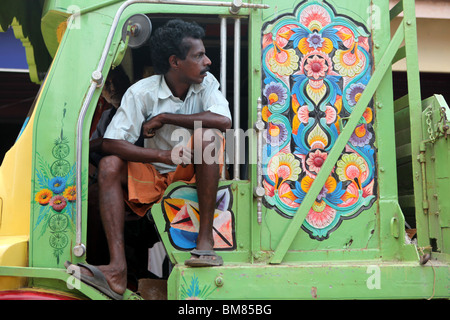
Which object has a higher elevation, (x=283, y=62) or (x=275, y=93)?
(x=283, y=62)

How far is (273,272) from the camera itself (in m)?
2.49

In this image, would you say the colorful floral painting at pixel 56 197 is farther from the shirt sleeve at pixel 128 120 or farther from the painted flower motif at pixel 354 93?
the painted flower motif at pixel 354 93

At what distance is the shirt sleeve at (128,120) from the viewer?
266 centimetres

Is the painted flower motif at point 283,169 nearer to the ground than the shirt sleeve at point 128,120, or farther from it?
nearer to the ground

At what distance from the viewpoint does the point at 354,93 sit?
2805 mm

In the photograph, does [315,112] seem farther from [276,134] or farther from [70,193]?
[70,193]

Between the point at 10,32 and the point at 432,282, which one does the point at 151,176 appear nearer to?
the point at 432,282

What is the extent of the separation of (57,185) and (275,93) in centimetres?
124

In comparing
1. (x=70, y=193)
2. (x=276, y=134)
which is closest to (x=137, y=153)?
(x=70, y=193)

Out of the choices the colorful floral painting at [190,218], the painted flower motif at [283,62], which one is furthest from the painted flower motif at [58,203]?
the painted flower motif at [283,62]

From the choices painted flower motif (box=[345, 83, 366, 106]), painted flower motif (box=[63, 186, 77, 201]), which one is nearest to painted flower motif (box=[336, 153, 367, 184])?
painted flower motif (box=[345, 83, 366, 106])

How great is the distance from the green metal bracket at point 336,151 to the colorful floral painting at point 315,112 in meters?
0.06

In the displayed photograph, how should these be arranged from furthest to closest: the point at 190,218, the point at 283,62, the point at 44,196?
the point at 283,62 → the point at 190,218 → the point at 44,196

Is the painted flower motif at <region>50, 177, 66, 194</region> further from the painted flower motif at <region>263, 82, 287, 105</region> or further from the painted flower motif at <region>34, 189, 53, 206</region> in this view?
the painted flower motif at <region>263, 82, 287, 105</region>
